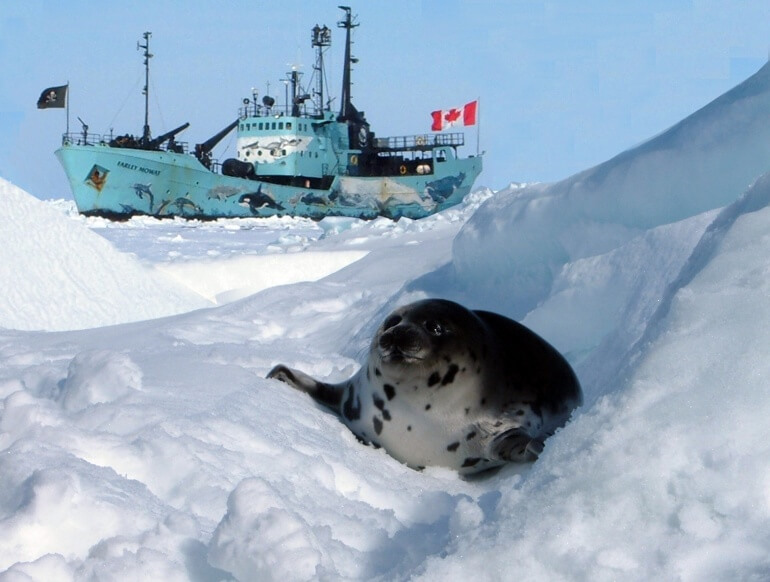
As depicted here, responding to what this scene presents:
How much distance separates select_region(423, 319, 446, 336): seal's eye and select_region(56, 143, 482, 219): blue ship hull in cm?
2540

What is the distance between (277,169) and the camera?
28328 mm

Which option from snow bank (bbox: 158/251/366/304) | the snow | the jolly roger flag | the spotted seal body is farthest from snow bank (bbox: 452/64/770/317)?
the jolly roger flag

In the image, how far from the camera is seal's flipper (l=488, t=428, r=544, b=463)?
8.23ft

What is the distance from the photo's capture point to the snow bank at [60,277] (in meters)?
6.26

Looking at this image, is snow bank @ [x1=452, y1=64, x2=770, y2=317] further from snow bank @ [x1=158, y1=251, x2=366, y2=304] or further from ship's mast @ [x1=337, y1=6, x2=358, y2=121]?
ship's mast @ [x1=337, y1=6, x2=358, y2=121]

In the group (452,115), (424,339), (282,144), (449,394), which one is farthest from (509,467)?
(282,144)

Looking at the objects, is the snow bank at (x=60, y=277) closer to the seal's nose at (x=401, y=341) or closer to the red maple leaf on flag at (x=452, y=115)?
the seal's nose at (x=401, y=341)

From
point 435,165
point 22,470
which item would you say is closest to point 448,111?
point 435,165

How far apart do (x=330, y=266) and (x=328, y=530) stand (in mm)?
8585

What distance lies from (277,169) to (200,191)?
7.71 ft

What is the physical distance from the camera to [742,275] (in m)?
1.75

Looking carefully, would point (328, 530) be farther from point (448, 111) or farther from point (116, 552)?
point (448, 111)

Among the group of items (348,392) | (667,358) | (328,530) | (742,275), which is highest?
(742,275)

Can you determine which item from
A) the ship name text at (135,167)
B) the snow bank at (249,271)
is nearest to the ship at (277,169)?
the ship name text at (135,167)
